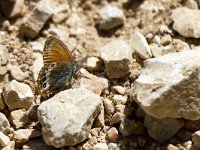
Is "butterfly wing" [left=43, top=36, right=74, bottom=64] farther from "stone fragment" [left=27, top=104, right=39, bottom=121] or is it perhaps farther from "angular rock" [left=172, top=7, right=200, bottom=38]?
"angular rock" [left=172, top=7, right=200, bottom=38]

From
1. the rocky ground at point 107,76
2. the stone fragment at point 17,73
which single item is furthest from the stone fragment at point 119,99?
the stone fragment at point 17,73

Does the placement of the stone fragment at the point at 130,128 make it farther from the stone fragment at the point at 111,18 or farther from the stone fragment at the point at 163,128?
the stone fragment at the point at 111,18

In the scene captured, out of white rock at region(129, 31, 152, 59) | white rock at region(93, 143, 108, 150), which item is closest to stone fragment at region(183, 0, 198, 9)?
white rock at region(129, 31, 152, 59)

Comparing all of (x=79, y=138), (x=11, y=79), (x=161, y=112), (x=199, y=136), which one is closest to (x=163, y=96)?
(x=161, y=112)

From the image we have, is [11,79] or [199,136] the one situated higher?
[11,79]

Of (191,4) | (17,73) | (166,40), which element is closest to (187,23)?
(166,40)

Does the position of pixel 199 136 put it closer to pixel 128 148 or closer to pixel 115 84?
pixel 128 148
